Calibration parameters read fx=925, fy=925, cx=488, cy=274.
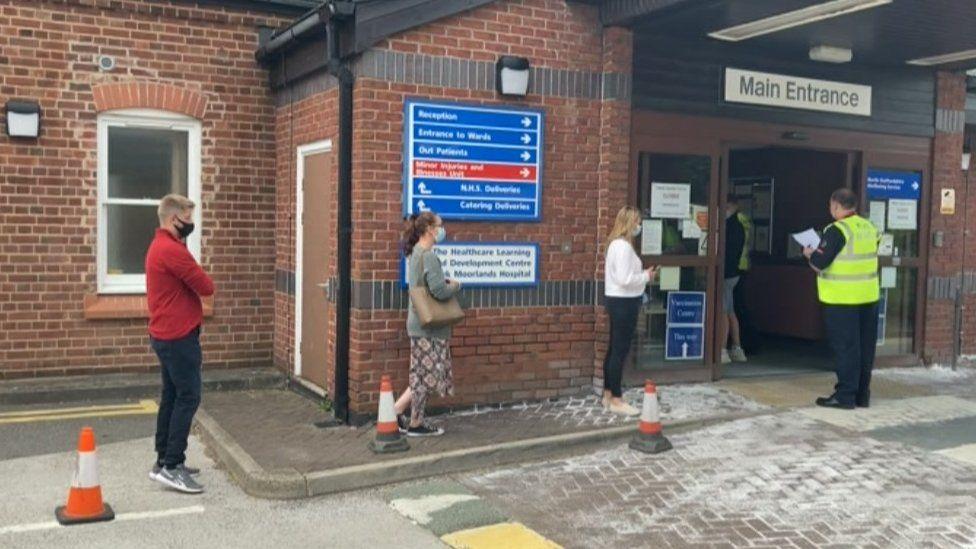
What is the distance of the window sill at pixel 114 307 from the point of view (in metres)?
9.15

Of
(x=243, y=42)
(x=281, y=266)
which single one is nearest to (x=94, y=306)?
(x=281, y=266)

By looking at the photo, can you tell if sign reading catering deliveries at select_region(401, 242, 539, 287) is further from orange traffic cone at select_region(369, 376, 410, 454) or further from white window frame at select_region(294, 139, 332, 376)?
white window frame at select_region(294, 139, 332, 376)

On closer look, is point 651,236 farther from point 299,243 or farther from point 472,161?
point 299,243

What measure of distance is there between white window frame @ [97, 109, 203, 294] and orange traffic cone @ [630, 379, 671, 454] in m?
4.92

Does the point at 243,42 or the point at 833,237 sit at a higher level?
the point at 243,42

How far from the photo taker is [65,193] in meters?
9.01

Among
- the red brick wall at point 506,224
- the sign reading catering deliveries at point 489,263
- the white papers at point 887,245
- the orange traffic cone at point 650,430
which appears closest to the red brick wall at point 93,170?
the red brick wall at point 506,224

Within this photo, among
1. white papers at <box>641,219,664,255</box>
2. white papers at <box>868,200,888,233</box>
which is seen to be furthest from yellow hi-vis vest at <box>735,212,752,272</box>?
white papers at <box>641,219,664,255</box>

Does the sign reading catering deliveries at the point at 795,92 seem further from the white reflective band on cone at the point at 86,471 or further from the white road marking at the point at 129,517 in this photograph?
the white reflective band on cone at the point at 86,471

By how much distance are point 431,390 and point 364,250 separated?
1291 mm

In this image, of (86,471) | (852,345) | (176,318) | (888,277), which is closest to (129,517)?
(86,471)

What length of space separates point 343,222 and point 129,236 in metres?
2.98

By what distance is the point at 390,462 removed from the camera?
21.7 feet

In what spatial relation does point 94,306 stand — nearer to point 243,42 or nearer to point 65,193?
point 65,193
